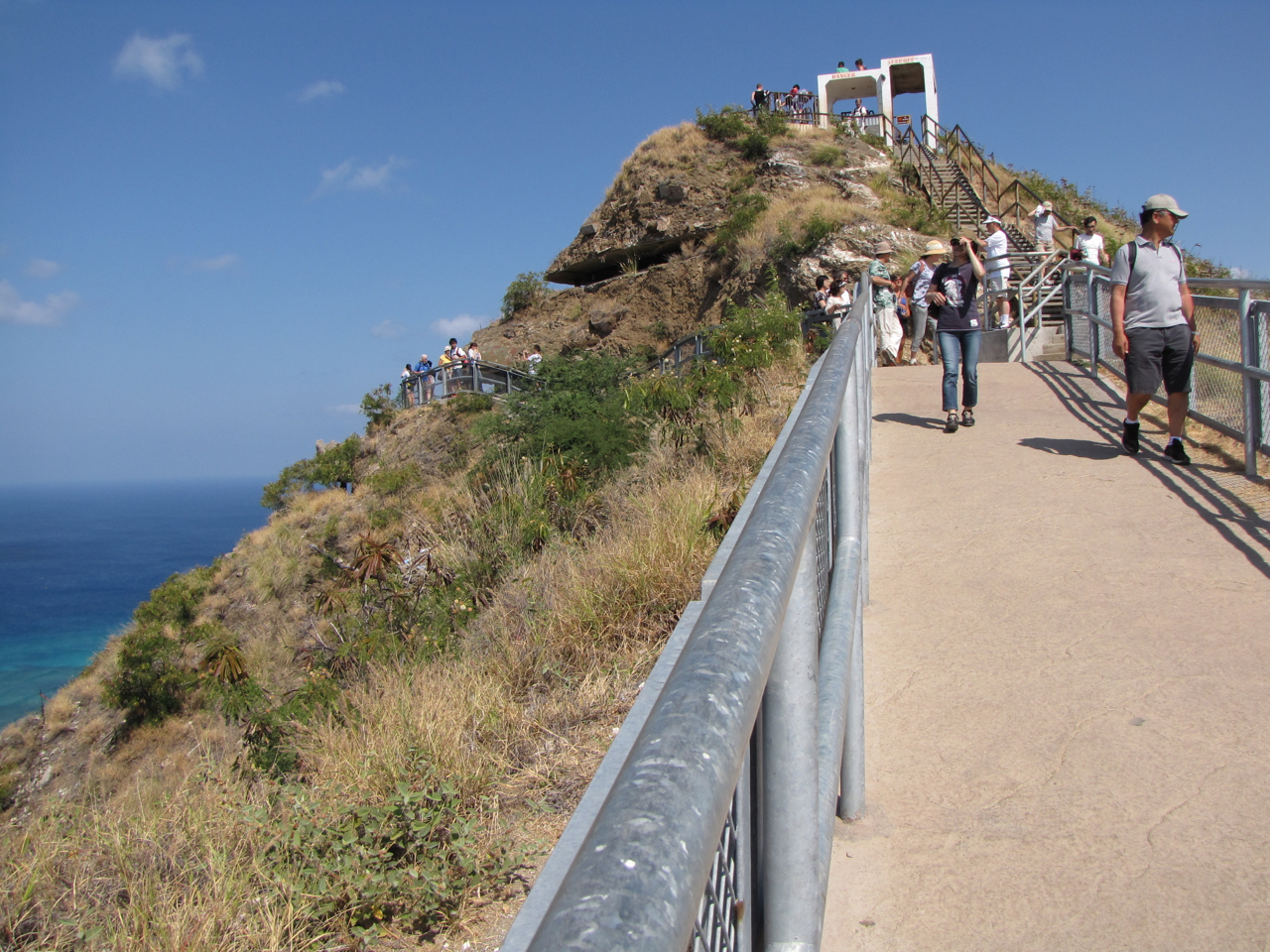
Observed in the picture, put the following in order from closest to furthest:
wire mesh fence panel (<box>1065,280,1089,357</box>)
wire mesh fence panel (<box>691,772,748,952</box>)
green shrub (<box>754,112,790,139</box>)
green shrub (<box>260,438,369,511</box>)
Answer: wire mesh fence panel (<box>691,772,748,952</box>)
wire mesh fence panel (<box>1065,280,1089,357</box>)
green shrub (<box>754,112,790,139</box>)
green shrub (<box>260,438,369,511</box>)

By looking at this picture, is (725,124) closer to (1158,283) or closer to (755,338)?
(755,338)

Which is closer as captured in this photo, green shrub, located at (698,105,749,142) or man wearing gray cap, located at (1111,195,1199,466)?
man wearing gray cap, located at (1111,195,1199,466)

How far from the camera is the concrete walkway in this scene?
2334 mm

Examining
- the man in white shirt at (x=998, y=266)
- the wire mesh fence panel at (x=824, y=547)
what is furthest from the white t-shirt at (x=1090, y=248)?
the wire mesh fence panel at (x=824, y=547)

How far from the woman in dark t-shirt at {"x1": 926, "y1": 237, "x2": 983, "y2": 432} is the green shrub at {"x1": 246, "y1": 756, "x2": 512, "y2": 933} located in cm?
672

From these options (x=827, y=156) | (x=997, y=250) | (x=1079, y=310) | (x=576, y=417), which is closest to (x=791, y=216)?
(x=827, y=156)

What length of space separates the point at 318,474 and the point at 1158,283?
107ft

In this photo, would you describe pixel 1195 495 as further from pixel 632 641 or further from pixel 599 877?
pixel 599 877

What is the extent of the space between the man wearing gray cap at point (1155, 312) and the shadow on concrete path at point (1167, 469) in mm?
399

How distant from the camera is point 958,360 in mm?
9055

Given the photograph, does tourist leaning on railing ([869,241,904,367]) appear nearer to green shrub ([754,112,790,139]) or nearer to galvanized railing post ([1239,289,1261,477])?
galvanized railing post ([1239,289,1261,477])

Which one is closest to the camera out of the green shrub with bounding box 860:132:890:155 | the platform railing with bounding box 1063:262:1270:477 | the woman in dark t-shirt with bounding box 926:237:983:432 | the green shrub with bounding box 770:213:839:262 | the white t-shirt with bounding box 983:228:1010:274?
the platform railing with bounding box 1063:262:1270:477

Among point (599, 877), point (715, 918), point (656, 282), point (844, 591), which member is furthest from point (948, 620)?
point (656, 282)

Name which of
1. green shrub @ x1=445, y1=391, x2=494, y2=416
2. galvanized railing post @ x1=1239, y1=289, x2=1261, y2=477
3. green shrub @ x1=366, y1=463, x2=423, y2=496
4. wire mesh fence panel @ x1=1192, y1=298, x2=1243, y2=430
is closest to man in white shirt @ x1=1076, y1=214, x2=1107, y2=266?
wire mesh fence panel @ x1=1192, y1=298, x2=1243, y2=430
